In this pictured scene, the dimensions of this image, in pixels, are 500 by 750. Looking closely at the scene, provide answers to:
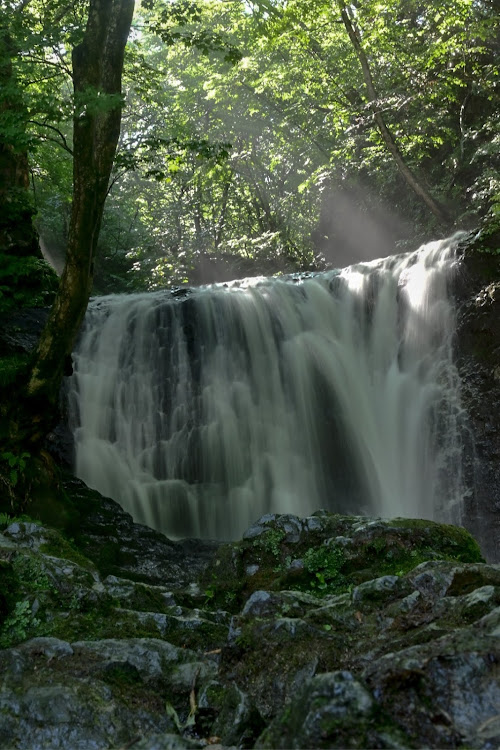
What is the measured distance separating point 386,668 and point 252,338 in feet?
32.9

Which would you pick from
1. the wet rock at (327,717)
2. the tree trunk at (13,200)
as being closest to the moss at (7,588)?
the wet rock at (327,717)

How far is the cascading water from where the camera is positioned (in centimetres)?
1038

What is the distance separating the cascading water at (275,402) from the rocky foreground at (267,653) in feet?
17.8

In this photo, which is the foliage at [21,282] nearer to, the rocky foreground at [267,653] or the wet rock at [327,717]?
the rocky foreground at [267,653]

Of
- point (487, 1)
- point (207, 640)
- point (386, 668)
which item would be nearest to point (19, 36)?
point (207, 640)

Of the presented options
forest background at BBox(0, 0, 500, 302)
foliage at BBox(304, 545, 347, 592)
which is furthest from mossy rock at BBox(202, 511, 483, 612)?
forest background at BBox(0, 0, 500, 302)

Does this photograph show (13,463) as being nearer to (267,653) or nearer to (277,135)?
(267,653)

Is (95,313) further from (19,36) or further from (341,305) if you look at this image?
(19,36)

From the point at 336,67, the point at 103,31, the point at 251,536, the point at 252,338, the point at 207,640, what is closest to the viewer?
the point at 207,640

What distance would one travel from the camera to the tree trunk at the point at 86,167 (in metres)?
6.32

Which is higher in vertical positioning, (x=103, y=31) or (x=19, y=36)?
(x=19, y=36)

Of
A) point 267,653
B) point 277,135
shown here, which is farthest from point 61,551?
point 277,135

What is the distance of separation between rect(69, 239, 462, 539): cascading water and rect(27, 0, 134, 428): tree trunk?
11.7 ft

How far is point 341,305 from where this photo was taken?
41.3 feet
